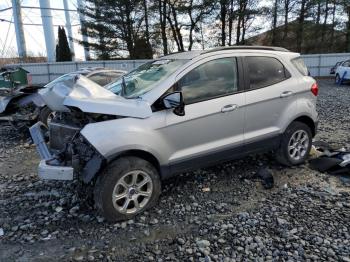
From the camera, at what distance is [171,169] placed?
4074mm

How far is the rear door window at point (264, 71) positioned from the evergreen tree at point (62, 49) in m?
25.3

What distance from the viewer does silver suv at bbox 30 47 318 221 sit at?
3666 millimetres

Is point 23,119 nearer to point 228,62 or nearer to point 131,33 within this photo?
point 228,62

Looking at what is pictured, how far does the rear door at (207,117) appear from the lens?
4070 mm

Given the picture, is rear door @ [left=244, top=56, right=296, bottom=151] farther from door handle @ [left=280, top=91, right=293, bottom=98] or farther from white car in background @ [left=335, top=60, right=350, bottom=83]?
white car in background @ [left=335, top=60, right=350, bottom=83]

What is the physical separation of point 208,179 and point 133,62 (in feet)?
63.9

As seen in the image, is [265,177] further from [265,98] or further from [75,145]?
[75,145]

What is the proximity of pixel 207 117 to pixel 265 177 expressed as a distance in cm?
127

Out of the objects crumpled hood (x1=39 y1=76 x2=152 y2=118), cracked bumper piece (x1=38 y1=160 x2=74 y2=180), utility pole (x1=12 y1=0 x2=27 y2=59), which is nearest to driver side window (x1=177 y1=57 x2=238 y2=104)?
crumpled hood (x1=39 y1=76 x2=152 y2=118)

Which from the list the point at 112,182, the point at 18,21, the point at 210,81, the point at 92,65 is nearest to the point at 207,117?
the point at 210,81

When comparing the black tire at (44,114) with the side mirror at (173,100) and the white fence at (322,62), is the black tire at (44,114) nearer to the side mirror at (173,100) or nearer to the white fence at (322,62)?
the side mirror at (173,100)

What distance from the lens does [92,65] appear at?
936 inches

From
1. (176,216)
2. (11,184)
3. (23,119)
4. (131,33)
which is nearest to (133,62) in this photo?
(131,33)

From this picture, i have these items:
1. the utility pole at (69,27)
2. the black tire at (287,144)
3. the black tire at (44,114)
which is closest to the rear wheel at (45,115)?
the black tire at (44,114)
